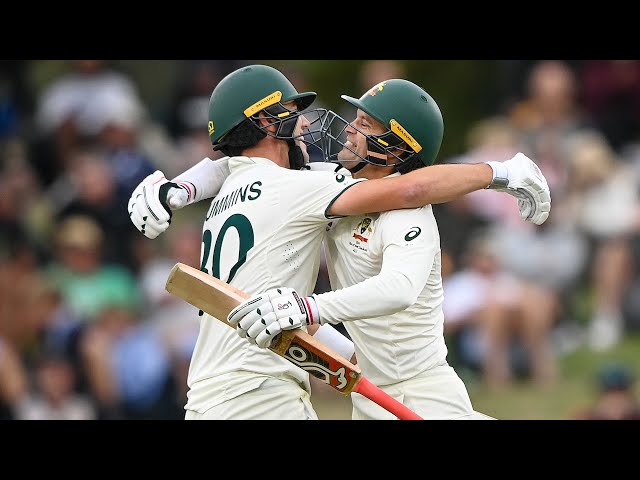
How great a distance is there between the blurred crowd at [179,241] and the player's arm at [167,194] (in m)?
3.83

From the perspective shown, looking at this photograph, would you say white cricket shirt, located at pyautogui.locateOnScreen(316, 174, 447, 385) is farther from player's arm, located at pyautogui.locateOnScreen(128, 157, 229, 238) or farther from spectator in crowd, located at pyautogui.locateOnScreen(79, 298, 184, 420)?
spectator in crowd, located at pyautogui.locateOnScreen(79, 298, 184, 420)

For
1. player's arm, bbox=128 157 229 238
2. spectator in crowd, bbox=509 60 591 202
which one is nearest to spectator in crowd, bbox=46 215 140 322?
spectator in crowd, bbox=509 60 591 202

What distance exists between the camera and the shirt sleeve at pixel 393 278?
4512mm

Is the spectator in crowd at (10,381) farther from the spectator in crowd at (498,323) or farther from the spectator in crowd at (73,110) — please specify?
the spectator in crowd at (498,323)

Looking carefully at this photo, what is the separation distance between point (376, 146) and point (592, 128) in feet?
19.3

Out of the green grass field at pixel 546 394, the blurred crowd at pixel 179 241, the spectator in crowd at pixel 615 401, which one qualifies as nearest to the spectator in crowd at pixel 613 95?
the blurred crowd at pixel 179 241

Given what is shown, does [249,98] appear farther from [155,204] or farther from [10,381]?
[10,381]

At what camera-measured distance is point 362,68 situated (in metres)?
10.9

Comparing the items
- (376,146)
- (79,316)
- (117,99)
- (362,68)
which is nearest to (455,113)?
(362,68)

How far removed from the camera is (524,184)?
499cm

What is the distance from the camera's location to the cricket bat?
15.0ft

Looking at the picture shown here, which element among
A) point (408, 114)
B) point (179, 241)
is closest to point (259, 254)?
point (408, 114)

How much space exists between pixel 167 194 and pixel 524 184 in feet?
4.97

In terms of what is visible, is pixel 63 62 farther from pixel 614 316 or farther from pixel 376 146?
pixel 376 146
